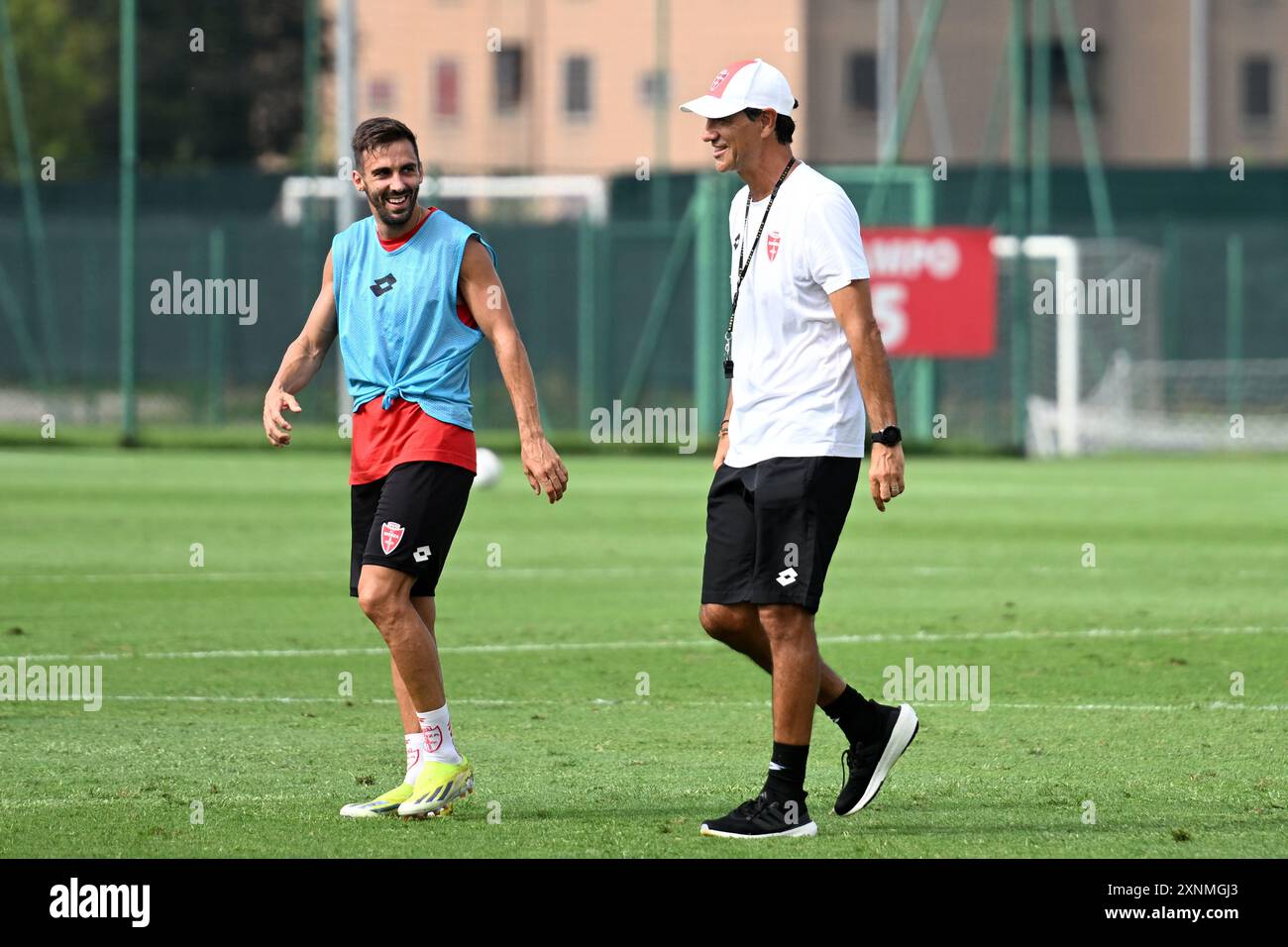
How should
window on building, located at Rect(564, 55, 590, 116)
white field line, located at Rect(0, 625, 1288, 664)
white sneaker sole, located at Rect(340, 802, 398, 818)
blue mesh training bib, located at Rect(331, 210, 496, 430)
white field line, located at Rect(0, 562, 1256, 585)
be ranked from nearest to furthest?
1. white sneaker sole, located at Rect(340, 802, 398, 818)
2. blue mesh training bib, located at Rect(331, 210, 496, 430)
3. white field line, located at Rect(0, 625, 1288, 664)
4. white field line, located at Rect(0, 562, 1256, 585)
5. window on building, located at Rect(564, 55, 590, 116)

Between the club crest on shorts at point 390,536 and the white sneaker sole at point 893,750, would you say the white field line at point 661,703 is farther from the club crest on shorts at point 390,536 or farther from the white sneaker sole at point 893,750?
the club crest on shorts at point 390,536

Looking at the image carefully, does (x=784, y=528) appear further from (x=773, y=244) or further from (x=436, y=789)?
(x=436, y=789)

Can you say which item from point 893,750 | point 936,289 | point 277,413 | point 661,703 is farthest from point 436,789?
point 936,289

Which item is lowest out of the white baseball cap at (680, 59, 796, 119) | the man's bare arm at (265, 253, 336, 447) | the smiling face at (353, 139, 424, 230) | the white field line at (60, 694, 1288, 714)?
the white field line at (60, 694, 1288, 714)

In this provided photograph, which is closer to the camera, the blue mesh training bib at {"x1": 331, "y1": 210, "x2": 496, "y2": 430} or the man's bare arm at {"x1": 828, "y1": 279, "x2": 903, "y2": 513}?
the man's bare arm at {"x1": 828, "y1": 279, "x2": 903, "y2": 513}

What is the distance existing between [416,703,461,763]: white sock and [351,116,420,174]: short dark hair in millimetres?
1737

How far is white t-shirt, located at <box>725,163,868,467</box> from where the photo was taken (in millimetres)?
7121

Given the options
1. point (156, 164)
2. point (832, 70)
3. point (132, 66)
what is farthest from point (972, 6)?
point (132, 66)

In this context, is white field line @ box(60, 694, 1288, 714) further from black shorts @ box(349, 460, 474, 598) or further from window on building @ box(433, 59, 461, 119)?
window on building @ box(433, 59, 461, 119)

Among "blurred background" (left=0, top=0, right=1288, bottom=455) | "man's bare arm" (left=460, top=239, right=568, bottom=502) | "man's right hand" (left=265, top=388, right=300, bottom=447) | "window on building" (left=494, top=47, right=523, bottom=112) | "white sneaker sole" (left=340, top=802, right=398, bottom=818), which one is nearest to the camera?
"white sneaker sole" (left=340, top=802, right=398, bottom=818)

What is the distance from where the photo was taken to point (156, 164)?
58.8 meters

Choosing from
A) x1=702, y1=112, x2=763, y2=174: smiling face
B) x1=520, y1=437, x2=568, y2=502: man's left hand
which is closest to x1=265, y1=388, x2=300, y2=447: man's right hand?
x1=520, y1=437, x2=568, y2=502: man's left hand

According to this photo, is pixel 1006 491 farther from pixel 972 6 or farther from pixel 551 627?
pixel 972 6
